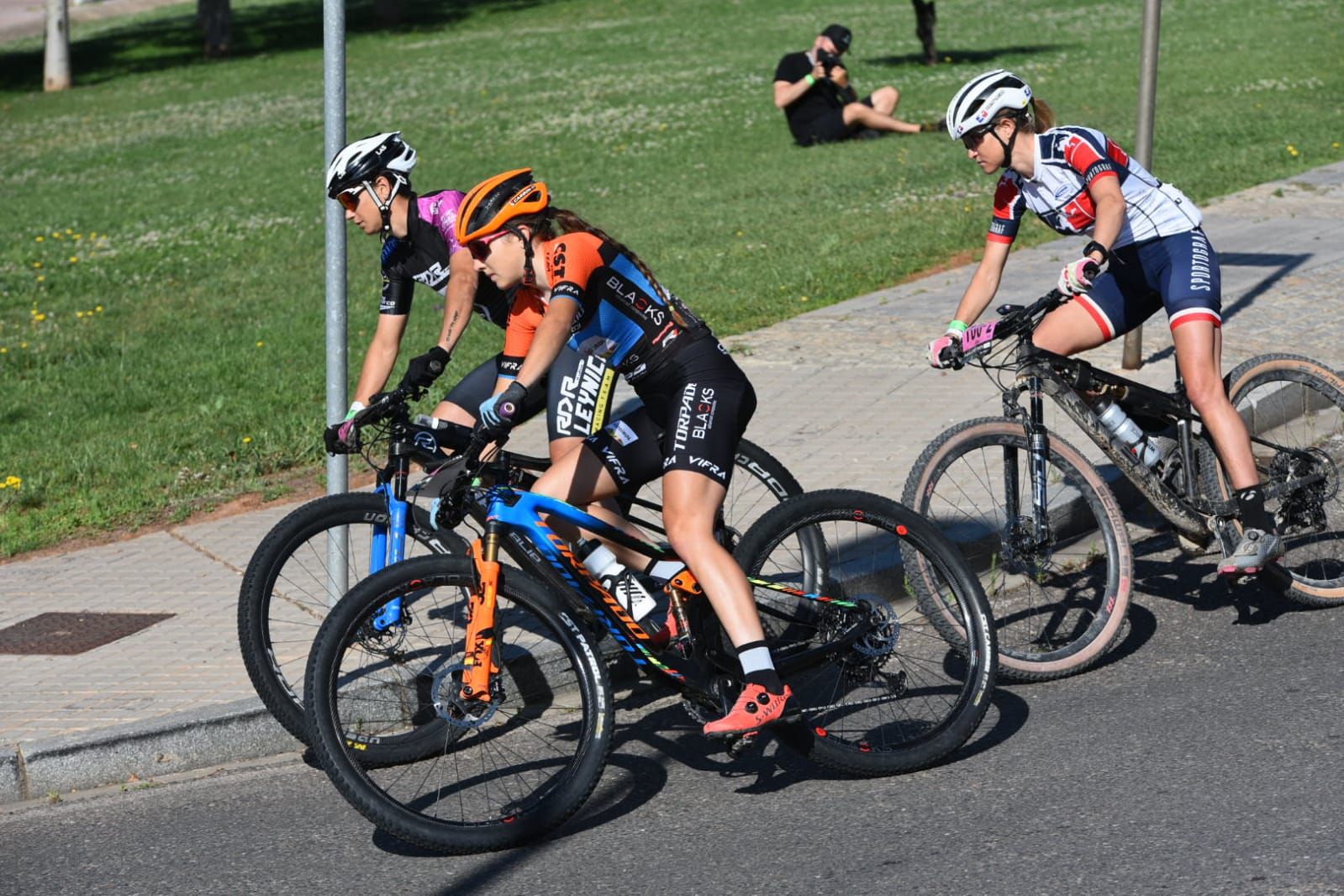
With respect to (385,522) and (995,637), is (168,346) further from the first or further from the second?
(995,637)

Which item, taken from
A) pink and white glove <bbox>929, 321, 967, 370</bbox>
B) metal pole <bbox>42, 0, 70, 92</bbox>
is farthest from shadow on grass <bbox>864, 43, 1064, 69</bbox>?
pink and white glove <bbox>929, 321, 967, 370</bbox>

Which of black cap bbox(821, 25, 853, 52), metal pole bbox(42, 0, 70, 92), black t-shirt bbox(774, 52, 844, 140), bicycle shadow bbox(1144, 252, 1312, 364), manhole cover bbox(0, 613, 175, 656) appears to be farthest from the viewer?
metal pole bbox(42, 0, 70, 92)

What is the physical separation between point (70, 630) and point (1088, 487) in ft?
13.1

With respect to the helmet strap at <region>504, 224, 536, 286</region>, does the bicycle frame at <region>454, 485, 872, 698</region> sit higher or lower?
lower

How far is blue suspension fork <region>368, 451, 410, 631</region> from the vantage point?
18.6ft

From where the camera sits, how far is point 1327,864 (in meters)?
4.30

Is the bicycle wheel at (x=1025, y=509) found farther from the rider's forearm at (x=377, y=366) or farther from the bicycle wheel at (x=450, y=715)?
the rider's forearm at (x=377, y=366)

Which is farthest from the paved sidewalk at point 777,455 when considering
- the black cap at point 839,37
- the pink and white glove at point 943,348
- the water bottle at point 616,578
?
the black cap at point 839,37

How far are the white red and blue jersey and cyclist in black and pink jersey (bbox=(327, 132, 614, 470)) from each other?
178cm

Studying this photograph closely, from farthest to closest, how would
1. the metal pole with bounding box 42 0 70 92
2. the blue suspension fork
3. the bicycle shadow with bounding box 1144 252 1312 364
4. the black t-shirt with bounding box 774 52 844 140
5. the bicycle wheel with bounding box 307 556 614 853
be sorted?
the metal pole with bounding box 42 0 70 92 → the black t-shirt with bounding box 774 52 844 140 → the bicycle shadow with bounding box 1144 252 1312 364 → the blue suspension fork → the bicycle wheel with bounding box 307 556 614 853

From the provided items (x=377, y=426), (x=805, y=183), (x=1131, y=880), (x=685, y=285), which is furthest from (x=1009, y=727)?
(x=805, y=183)

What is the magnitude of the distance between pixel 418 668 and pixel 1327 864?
2709mm

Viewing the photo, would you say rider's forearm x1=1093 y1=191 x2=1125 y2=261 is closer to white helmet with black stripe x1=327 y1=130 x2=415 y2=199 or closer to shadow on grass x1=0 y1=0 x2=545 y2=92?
white helmet with black stripe x1=327 y1=130 x2=415 y2=199

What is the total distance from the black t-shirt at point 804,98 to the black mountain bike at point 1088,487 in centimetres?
1322
